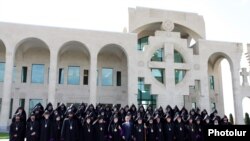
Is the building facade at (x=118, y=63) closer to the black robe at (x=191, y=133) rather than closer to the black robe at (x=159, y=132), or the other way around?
the black robe at (x=191, y=133)

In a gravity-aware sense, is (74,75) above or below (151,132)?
above

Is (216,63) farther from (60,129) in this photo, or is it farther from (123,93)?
(60,129)

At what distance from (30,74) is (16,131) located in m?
17.0

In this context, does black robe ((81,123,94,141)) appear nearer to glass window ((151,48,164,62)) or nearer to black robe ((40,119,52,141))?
black robe ((40,119,52,141))

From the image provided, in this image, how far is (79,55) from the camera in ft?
95.0

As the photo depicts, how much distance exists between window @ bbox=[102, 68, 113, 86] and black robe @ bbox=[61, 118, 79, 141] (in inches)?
685

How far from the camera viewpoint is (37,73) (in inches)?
1101

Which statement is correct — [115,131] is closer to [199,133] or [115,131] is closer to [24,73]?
[199,133]

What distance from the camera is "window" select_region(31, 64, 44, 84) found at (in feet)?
90.9

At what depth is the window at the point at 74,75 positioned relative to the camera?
92.9 feet

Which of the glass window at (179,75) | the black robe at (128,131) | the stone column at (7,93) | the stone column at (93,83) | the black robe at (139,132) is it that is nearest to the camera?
the black robe at (128,131)

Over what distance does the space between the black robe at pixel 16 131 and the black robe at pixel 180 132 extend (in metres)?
6.41

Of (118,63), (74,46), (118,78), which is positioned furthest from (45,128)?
(118,63)

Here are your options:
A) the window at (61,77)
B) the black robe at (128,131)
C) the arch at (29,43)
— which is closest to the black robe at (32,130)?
the black robe at (128,131)
